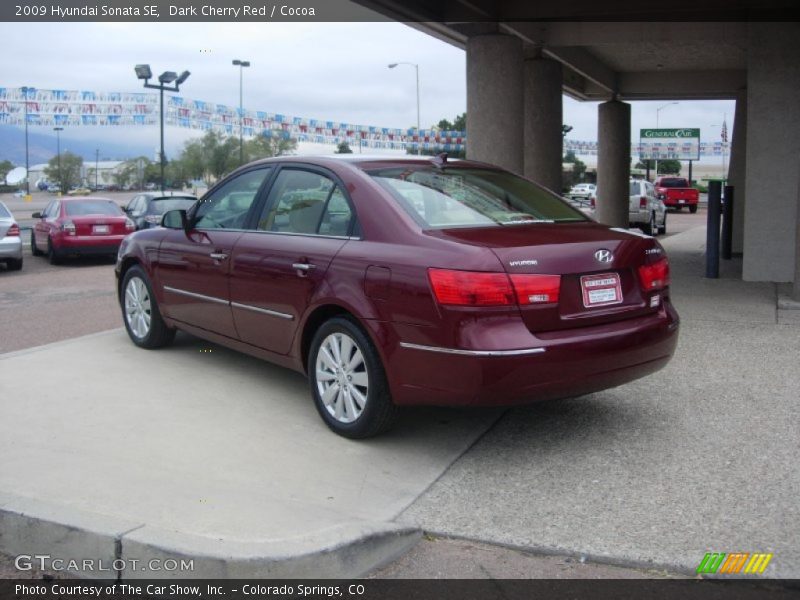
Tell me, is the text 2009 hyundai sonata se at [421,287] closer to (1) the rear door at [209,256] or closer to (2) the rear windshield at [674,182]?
(1) the rear door at [209,256]

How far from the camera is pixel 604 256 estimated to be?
4.87m

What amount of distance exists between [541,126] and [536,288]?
1304cm

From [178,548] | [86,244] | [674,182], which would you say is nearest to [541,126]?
[86,244]

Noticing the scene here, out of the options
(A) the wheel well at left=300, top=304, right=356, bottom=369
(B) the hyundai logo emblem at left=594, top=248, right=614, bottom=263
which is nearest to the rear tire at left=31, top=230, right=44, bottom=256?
(A) the wheel well at left=300, top=304, right=356, bottom=369

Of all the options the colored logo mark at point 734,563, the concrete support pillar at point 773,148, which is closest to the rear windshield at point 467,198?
the colored logo mark at point 734,563

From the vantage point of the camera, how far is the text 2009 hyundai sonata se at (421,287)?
178 inches

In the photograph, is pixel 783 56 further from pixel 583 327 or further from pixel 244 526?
pixel 244 526

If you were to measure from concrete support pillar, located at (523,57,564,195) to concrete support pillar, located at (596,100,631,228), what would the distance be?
759 cm

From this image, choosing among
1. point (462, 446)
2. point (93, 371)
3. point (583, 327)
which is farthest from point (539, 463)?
point (93, 371)

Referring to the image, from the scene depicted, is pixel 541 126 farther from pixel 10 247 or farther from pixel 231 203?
pixel 231 203

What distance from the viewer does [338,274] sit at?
16.9 feet

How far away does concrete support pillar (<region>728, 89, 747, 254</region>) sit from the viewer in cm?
1670

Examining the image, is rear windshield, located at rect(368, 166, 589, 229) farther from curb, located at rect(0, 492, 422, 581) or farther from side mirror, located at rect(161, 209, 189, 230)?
side mirror, located at rect(161, 209, 189, 230)

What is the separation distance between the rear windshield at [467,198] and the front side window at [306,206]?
0.30 metres
